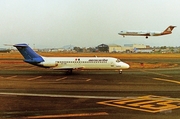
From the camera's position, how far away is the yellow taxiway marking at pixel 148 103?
53.1ft

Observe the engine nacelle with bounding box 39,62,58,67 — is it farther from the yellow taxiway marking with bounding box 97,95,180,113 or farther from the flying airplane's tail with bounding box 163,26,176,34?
the flying airplane's tail with bounding box 163,26,176,34

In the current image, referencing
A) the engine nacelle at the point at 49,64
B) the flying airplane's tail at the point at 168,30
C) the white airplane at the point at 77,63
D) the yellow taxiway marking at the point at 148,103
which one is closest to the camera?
the yellow taxiway marking at the point at 148,103

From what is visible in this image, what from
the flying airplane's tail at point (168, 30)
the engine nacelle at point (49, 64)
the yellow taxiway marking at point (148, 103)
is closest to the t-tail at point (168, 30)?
the flying airplane's tail at point (168, 30)

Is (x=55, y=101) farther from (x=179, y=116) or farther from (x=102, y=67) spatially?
(x=102, y=67)

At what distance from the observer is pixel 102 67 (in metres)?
41.6

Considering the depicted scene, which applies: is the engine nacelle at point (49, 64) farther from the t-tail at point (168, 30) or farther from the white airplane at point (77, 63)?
the t-tail at point (168, 30)

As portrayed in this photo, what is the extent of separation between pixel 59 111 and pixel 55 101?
3321mm

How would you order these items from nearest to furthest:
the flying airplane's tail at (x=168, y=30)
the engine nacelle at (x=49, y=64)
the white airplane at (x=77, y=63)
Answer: the white airplane at (x=77, y=63) < the engine nacelle at (x=49, y=64) < the flying airplane's tail at (x=168, y=30)

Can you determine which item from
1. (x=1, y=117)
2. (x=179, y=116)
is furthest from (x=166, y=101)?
(x=1, y=117)

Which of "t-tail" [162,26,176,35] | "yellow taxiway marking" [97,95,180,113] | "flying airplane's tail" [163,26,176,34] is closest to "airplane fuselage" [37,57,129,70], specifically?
"yellow taxiway marking" [97,95,180,113]

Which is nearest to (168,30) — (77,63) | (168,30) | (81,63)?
(168,30)

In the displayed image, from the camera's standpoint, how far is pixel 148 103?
17844 mm

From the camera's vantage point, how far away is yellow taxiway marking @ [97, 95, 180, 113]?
16.2 metres

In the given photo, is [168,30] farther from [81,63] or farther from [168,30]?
[81,63]
